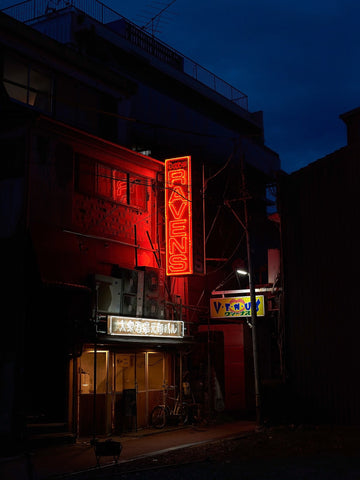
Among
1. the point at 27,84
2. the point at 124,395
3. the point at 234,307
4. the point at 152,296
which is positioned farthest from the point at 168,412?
the point at 27,84

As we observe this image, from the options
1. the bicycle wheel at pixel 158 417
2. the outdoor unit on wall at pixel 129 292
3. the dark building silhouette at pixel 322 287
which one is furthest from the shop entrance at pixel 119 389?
the dark building silhouette at pixel 322 287

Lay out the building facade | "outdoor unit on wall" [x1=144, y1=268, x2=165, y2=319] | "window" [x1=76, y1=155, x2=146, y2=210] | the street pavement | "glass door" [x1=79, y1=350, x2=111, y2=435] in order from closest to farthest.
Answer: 1. the street pavement
2. the building facade
3. "glass door" [x1=79, y1=350, x2=111, y2=435]
4. "window" [x1=76, y1=155, x2=146, y2=210]
5. "outdoor unit on wall" [x1=144, y1=268, x2=165, y2=319]

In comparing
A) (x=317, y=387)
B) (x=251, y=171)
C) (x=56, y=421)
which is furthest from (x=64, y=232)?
(x=251, y=171)

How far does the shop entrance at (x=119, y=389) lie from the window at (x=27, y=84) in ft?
29.9

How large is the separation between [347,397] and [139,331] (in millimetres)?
7343

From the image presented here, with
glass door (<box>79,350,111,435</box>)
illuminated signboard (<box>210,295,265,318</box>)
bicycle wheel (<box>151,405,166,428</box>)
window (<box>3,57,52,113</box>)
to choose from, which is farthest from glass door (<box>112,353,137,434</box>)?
window (<box>3,57,52,113</box>)

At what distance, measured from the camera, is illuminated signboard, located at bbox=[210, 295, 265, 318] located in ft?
76.1

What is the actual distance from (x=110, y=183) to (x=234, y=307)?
7697 mm

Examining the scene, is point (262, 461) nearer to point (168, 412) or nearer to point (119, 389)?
point (119, 389)

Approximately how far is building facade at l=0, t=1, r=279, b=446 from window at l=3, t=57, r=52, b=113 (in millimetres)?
43

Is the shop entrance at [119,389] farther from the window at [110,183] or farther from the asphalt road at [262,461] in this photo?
the window at [110,183]

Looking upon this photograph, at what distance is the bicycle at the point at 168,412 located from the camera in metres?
21.5

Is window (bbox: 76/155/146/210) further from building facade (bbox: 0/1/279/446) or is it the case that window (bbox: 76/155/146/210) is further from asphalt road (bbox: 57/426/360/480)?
asphalt road (bbox: 57/426/360/480)

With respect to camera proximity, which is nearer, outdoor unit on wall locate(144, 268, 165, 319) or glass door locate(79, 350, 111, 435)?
glass door locate(79, 350, 111, 435)
